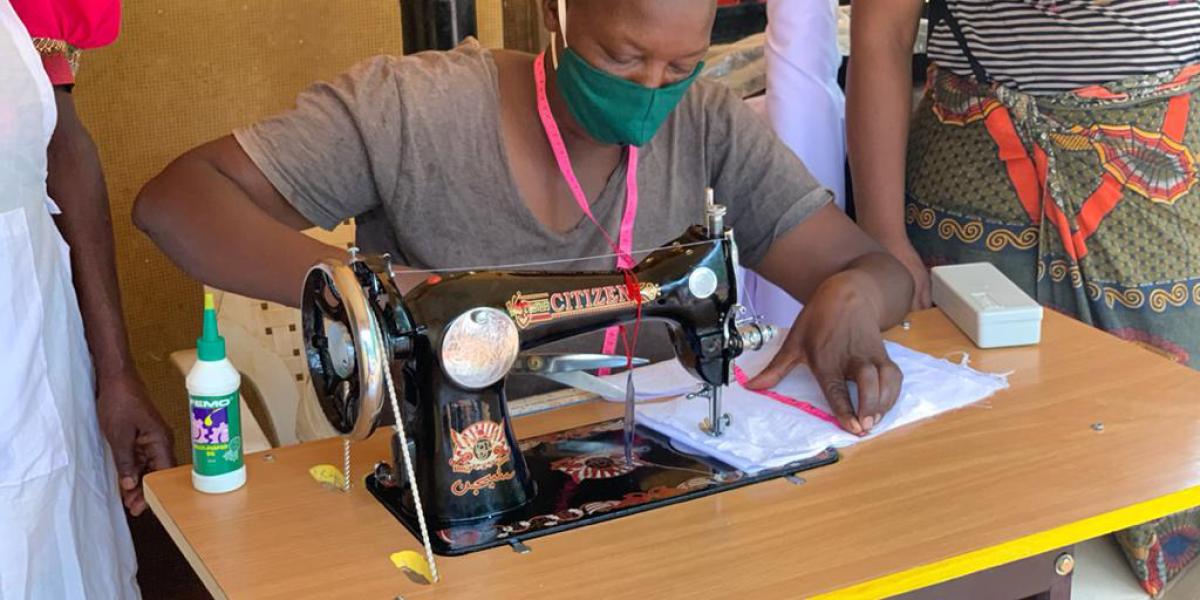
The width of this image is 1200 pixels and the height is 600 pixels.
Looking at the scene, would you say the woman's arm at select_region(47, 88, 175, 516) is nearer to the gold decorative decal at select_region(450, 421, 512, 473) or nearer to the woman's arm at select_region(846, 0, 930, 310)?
the gold decorative decal at select_region(450, 421, 512, 473)

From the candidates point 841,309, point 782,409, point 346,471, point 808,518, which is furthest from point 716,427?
point 346,471

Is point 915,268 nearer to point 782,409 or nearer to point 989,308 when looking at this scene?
point 989,308

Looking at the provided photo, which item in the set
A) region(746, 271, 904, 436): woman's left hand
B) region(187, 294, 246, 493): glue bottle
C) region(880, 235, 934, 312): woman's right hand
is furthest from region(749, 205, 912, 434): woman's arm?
region(187, 294, 246, 493): glue bottle

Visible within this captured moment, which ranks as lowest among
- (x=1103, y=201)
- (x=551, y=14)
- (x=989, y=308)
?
(x=989, y=308)

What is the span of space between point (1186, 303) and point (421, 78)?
4.28ft

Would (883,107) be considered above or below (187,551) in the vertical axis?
above

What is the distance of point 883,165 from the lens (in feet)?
8.30

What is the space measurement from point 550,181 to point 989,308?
0.68 metres

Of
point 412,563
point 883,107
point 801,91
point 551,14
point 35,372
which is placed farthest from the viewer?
point 801,91

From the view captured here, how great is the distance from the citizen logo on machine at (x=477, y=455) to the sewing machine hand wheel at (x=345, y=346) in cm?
10

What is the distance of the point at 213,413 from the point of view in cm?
163

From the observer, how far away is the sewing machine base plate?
155cm

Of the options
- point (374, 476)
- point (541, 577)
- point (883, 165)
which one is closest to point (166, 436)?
point (374, 476)

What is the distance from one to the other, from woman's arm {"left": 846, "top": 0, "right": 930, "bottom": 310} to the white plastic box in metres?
0.26
